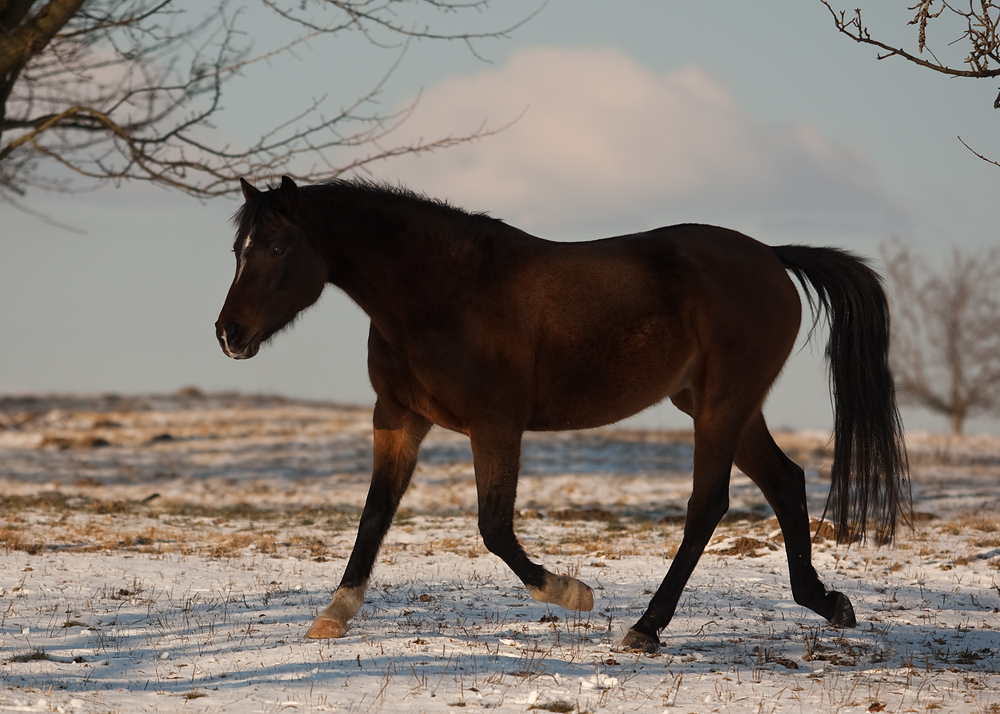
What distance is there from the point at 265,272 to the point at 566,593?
2323 millimetres

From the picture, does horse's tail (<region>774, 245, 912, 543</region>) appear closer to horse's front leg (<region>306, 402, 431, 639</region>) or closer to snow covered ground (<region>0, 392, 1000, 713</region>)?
snow covered ground (<region>0, 392, 1000, 713</region>)

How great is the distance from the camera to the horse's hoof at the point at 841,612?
581 centimetres

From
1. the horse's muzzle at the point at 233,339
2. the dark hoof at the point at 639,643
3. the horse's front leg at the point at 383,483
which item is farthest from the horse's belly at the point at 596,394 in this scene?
the horse's muzzle at the point at 233,339

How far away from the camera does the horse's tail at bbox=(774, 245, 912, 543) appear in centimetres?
609

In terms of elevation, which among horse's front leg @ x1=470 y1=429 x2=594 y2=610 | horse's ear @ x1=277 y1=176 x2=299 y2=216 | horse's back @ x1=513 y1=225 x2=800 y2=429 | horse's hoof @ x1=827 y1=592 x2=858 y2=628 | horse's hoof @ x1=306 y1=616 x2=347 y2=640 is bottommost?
horse's hoof @ x1=306 y1=616 x2=347 y2=640

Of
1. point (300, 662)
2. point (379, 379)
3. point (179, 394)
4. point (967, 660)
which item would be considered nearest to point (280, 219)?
point (379, 379)

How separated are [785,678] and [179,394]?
896 inches

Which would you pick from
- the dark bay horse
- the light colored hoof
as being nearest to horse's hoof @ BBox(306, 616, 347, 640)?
the dark bay horse

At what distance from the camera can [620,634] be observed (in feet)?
17.3

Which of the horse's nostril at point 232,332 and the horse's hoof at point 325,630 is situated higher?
the horse's nostril at point 232,332

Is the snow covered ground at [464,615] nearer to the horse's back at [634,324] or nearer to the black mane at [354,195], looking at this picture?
the horse's back at [634,324]

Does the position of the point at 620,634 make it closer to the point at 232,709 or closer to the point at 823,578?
the point at 232,709

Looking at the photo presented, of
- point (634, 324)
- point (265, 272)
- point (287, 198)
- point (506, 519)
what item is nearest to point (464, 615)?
point (506, 519)

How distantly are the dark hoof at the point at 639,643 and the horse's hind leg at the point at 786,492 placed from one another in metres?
1.21
